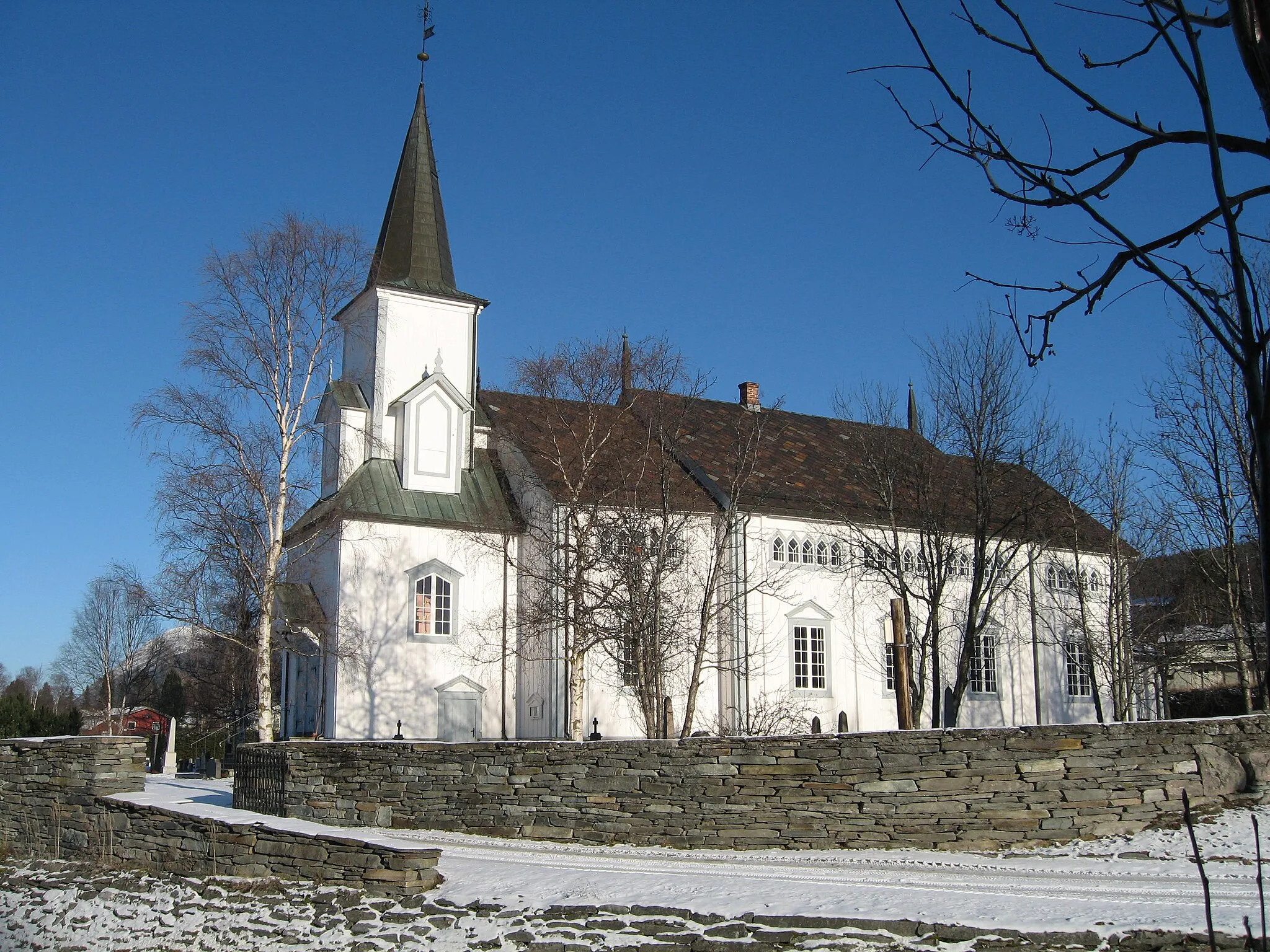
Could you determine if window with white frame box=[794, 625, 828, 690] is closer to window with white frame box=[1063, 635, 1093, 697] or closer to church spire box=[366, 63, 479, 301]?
window with white frame box=[1063, 635, 1093, 697]

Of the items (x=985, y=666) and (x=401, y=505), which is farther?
(x=985, y=666)

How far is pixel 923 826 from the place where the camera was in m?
15.0

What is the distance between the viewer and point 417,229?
3272 centimetres

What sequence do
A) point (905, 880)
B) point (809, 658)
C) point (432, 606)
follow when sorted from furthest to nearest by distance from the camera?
point (809, 658), point (432, 606), point (905, 880)

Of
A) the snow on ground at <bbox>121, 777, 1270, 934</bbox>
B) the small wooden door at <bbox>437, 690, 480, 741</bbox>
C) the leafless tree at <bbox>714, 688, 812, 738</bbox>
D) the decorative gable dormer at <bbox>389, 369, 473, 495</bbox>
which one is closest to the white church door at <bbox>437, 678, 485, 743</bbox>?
the small wooden door at <bbox>437, 690, 480, 741</bbox>

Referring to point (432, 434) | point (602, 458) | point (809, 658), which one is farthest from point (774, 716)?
point (432, 434)

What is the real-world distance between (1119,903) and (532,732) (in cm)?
1951

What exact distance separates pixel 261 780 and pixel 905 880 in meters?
11.0

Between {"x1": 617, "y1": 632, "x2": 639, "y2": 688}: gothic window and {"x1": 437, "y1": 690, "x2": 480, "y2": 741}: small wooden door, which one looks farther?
{"x1": 437, "y1": 690, "x2": 480, "y2": 741}: small wooden door

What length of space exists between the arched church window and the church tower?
2.58m

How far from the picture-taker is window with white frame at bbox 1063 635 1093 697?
3441cm

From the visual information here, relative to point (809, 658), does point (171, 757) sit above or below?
below

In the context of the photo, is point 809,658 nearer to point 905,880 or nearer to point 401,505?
point 401,505

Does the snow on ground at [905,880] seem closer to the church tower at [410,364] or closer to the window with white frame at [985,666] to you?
the church tower at [410,364]
